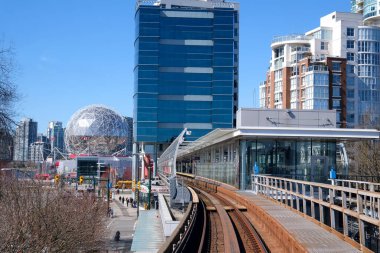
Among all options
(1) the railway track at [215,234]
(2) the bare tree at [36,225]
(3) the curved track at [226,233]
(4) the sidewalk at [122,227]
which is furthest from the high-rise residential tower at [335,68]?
(1) the railway track at [215,234]

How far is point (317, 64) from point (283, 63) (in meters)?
10.3

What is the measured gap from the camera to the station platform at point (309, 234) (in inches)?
426

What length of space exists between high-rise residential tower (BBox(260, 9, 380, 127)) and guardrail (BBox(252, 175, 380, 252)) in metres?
74.2

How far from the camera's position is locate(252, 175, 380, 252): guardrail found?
10.6 m

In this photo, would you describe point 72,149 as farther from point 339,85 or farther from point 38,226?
point 38,226

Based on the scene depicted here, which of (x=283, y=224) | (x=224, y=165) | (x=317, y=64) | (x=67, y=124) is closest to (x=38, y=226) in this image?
(x=283, y=224)

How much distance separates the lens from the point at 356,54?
104m

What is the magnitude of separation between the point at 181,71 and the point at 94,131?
60088mm

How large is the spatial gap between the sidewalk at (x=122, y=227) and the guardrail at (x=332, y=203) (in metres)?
17.1

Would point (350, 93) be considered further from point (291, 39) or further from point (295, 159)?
point (295, 159)

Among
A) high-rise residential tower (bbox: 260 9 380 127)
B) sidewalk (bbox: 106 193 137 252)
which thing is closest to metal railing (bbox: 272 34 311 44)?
high-rise residential tower (bbox: 260 9 380 127)

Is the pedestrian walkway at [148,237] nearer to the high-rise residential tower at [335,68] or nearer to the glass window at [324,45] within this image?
the high-rise residential tower at [335,68]

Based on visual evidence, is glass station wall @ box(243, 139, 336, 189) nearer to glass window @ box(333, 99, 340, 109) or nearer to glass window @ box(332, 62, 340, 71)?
glass window @ box(333, 99, 340, 109)

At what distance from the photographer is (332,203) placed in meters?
13.1
